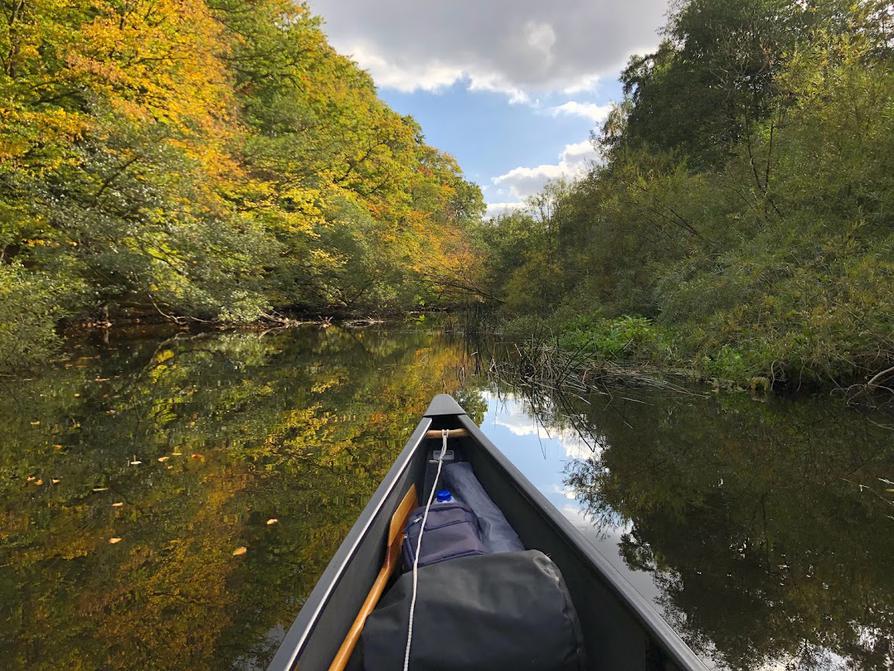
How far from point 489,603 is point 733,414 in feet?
18.5

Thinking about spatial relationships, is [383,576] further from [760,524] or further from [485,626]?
[760,524]

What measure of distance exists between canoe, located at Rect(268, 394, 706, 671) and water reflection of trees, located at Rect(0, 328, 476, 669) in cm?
69

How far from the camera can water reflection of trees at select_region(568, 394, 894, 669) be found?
219 centimetres

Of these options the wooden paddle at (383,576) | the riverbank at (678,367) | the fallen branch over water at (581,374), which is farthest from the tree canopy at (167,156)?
the riverbank at (678,367)

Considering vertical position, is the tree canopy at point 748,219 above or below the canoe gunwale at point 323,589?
above

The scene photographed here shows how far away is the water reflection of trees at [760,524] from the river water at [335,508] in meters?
0.01

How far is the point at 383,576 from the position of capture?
1.80 meters

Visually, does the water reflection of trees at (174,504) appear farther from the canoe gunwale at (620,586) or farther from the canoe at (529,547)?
the canoe gunwale at (620,586)

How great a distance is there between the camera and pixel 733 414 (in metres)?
5.81

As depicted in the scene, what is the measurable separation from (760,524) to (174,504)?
3993 millimetres

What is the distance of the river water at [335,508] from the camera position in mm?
2121

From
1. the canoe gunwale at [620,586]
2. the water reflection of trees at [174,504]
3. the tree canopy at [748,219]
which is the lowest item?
the water reflection of trees at [174,504]

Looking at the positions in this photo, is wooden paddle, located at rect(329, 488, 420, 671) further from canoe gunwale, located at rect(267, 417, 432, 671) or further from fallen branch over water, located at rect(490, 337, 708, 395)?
fallen branch over water, located at rect(490, 337, 708, 395)

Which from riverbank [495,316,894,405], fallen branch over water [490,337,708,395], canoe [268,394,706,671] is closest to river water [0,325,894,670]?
riverbank [495,316,894,405]
